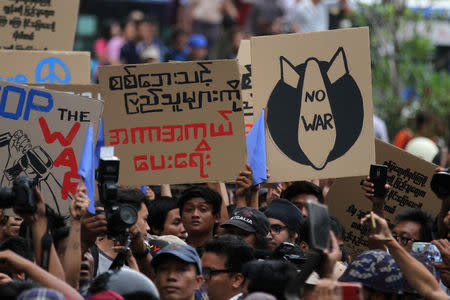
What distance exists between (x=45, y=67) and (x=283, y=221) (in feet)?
9.34

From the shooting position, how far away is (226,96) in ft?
28.7

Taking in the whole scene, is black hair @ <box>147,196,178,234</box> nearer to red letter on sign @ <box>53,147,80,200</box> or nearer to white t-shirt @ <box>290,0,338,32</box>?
red letter on sign @ <box>53,147,80,200</box>

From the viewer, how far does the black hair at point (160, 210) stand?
9.01 meters

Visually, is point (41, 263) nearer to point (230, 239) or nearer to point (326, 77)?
point (230, 239)


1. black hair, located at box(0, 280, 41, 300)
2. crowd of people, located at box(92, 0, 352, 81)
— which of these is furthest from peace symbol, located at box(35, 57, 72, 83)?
crowd of people, located at box(92, 0, 352, 81)

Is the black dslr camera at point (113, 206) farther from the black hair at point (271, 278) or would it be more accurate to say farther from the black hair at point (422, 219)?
the black hair at point (422, 219)

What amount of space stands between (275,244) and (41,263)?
2.56 meters

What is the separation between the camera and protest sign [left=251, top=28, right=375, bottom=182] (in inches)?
344

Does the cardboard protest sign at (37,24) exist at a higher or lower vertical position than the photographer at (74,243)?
higher

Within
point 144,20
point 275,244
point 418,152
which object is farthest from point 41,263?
point 144,20

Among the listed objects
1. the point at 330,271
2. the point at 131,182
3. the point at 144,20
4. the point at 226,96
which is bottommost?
the point at 330,271

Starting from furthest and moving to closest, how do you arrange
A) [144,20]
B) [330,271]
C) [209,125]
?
[144,20] → [209,125] → [330,271]

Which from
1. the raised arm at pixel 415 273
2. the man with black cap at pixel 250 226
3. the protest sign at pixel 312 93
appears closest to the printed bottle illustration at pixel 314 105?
the protest sign at pixel 312 93

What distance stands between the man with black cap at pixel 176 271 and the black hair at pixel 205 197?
2040 millimetres
